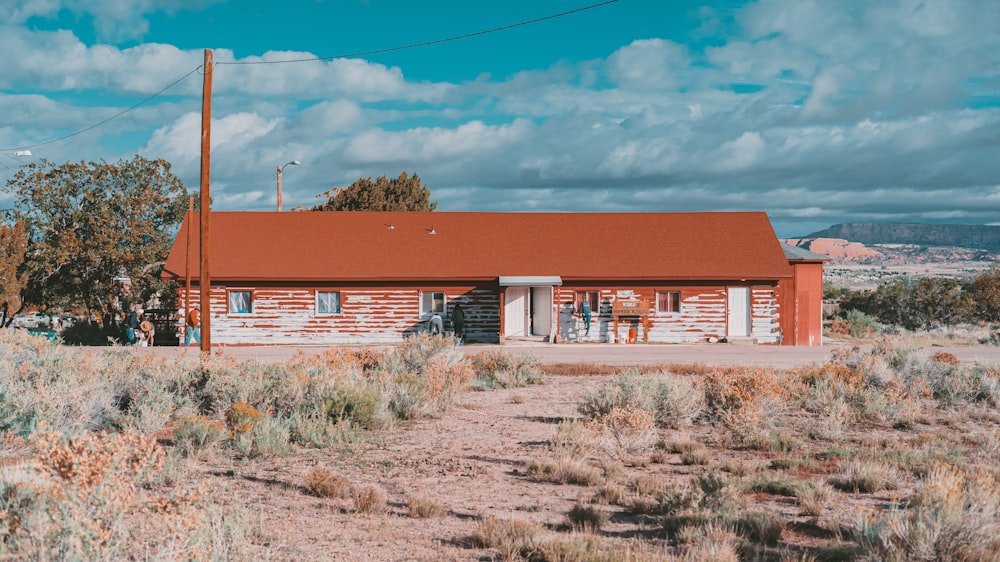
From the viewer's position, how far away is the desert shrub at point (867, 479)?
8.05 m

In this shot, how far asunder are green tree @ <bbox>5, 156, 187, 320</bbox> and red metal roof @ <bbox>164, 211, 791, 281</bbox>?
2.47 metres

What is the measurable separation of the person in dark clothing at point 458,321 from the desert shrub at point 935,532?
22734mm

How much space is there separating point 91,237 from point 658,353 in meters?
21.1

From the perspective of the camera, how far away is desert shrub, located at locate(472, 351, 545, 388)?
16344 mm

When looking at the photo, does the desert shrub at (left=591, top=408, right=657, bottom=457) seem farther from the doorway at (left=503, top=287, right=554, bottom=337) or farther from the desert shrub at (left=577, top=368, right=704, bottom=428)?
the doorway at (left=503, top=287, right=554, bottom=337)

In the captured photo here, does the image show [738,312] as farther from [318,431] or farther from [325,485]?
[325,485]

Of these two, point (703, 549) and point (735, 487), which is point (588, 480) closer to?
point (735, 487)

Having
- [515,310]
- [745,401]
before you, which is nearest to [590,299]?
[515,310]

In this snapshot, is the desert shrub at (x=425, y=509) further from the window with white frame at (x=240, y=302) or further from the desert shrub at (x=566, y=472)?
the window with white frame at (x=240, y=302)

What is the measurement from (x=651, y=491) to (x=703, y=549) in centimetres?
218

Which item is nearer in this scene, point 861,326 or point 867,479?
point 867,479

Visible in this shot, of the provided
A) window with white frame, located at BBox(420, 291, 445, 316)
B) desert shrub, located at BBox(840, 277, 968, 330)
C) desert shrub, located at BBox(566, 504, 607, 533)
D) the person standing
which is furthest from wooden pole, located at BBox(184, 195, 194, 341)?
desert shrub, located at BBox(840, 277, 968, 330)

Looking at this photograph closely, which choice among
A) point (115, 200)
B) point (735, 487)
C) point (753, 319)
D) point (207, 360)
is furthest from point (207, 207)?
point (753, 319)

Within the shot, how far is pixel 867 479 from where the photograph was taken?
8086 mm
